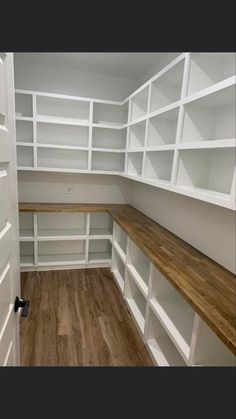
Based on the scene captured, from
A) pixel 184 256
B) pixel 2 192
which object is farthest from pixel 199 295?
pixel 2 192

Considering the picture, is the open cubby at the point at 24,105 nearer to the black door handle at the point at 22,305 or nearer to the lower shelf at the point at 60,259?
the lower shelf at the point at 60,259

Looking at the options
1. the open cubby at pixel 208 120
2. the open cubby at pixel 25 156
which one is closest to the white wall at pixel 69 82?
the open cubby at pixel 25 156

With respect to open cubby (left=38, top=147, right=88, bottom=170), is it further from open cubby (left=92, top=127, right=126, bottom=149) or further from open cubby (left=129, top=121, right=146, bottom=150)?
open cubby (left=129, top=121, right=146, bottom=150)

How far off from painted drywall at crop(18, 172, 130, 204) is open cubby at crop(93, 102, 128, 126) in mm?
776

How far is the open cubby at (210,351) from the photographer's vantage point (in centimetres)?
118

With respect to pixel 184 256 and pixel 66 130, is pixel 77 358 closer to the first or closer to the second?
pixel 184 256

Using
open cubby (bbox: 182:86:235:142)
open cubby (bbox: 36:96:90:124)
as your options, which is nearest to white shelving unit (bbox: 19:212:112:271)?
open cubby (bbox: 36:96:90:124)

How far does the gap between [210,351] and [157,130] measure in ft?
5.97

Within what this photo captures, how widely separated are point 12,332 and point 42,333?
48.0 inches

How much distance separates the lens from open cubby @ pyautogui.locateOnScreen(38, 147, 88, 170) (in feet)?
10.2

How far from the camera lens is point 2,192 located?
77 centimetres

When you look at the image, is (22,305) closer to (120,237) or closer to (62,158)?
(120,237)

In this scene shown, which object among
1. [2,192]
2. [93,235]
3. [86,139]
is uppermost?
[86,139]

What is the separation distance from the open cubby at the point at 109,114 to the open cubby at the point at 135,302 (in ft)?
7.00
